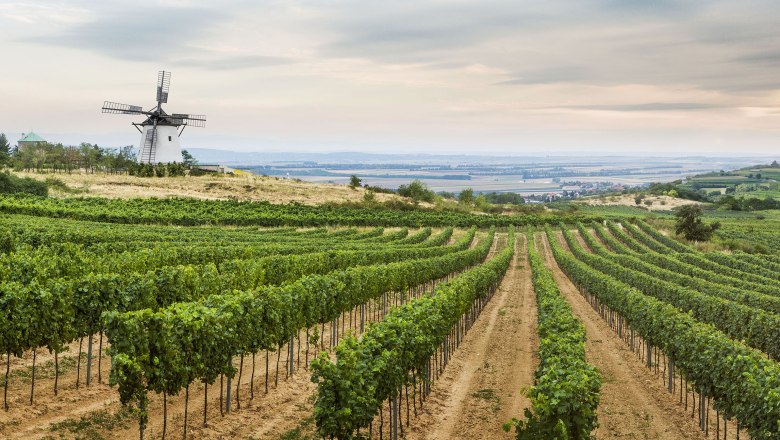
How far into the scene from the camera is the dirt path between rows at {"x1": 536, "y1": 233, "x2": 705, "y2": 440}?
807 inches

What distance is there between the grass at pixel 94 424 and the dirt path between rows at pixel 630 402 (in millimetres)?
12693

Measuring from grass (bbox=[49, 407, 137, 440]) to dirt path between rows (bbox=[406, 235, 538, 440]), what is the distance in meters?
7.39

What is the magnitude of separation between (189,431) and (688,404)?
16485 millimetres

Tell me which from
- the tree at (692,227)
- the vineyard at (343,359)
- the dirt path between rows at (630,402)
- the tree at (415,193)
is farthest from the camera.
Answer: the tree at (415,193)

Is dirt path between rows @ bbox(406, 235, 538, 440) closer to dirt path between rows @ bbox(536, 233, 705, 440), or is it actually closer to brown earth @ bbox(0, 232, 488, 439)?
dirt path between rows @ bbox(536, 233, 705, 440)

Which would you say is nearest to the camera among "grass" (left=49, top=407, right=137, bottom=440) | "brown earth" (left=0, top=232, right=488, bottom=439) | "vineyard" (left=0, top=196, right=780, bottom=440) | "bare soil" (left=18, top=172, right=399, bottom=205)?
"vineyard" (left=0, top=196, right=780, bottom=440)

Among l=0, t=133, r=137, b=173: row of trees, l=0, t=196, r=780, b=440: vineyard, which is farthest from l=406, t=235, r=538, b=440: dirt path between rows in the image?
l=0, t=133, r=137, b=173: row of trees

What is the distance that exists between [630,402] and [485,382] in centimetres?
483

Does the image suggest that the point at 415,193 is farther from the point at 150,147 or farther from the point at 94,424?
the point at 94,424

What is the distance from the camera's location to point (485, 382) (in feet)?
81.8

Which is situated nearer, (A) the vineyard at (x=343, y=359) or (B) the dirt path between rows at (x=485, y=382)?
(A) the vineyard at (x=343, y=359)

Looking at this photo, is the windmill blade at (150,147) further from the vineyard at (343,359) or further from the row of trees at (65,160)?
the vineyard at (343,359)

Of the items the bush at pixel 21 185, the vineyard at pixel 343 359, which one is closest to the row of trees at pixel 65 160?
the bush at pixel 21 185

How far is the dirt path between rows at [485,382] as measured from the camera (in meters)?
20.0
